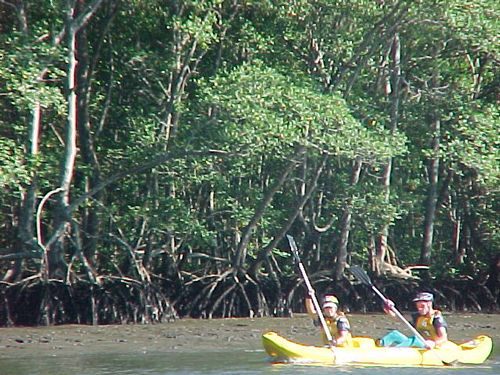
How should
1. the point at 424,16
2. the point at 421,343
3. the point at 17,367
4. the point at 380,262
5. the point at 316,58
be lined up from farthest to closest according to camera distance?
the point at 380,262 → the point at 316,58 → the point at 424,16 → the point at 421,343 → the point at 17,367

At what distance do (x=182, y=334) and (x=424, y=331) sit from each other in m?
4.09

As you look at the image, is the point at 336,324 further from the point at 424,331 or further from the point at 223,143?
the point at 223,143

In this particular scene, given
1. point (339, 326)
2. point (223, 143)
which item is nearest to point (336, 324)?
point (339, 326)

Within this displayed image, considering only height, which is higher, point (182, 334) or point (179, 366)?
point (182, 334)

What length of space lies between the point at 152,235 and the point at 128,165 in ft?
4.51

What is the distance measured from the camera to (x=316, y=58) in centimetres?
1927

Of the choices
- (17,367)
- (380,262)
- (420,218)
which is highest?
(420,218)

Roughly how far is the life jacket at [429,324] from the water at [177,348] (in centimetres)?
48

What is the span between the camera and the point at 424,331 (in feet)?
44.9

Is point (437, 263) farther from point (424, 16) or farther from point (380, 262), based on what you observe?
point (424, 16)

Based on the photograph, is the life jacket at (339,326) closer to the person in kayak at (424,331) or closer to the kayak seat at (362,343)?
the kayak seat at (362,343)

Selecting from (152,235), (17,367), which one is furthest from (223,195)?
(17,367)

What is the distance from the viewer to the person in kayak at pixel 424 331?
44.2 feet

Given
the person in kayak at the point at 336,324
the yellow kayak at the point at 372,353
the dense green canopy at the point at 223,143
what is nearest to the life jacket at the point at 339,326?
the person in kayak at the point at 336,324
